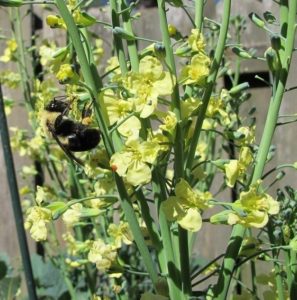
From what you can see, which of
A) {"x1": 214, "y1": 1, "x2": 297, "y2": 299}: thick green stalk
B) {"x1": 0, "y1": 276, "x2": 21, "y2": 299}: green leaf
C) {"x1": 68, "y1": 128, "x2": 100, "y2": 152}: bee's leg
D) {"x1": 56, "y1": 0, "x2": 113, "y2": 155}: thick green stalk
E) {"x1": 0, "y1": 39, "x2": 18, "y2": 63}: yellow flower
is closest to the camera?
{"x1": 56, "y1": 0, "x2": 113, "y2": 155}: thick green stalk

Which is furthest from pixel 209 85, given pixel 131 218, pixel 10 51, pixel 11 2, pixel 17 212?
pixel 10 51


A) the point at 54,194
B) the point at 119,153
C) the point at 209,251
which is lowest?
the point at 209,251

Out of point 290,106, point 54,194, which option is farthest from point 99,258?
point 290,106

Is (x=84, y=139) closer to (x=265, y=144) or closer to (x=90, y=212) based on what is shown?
(x=90, y=212)

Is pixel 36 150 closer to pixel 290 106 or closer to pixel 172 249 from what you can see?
pixel 290 106

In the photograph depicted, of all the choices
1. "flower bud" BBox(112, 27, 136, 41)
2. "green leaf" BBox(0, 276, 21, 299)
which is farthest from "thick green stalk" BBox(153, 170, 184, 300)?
"green leaf" BBox(0, 276, 21, 299)

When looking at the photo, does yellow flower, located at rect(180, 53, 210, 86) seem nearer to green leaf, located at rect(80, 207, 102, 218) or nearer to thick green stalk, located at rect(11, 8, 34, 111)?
green leaf, located at rect(80, 207, 102, 218)
